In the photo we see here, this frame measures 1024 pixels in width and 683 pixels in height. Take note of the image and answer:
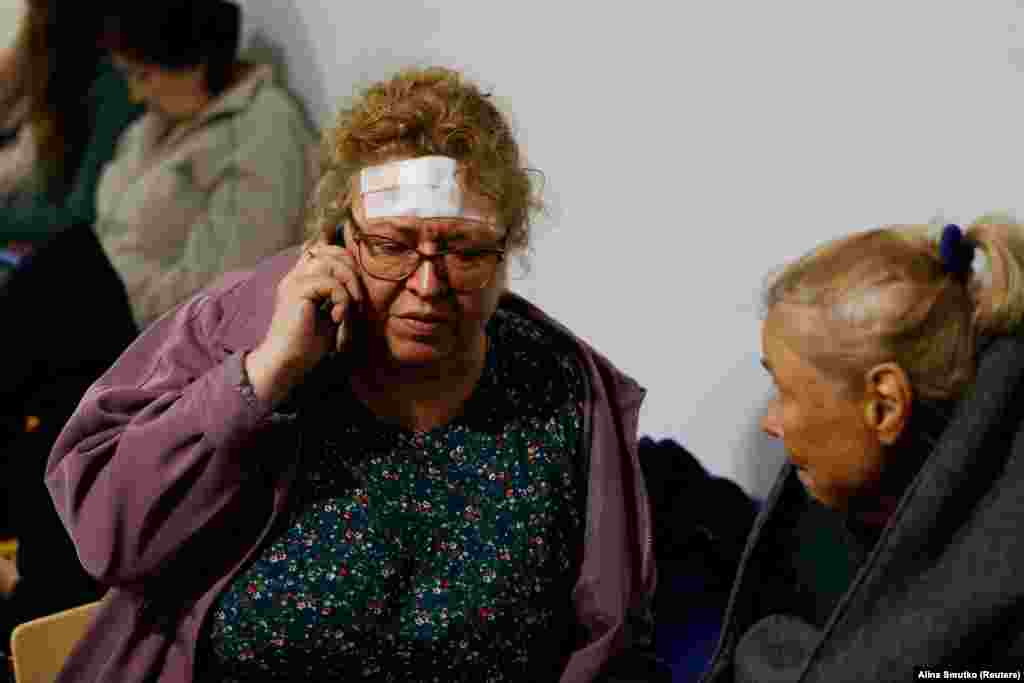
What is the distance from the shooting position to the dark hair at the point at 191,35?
3.12m

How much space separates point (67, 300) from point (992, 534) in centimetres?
185

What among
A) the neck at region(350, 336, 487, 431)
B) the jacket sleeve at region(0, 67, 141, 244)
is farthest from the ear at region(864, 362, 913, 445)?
the jacket sleeve at region(0, 67, 141, 244)

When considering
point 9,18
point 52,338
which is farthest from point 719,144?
point 9,18

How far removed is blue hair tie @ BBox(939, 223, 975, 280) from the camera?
43.7 inches

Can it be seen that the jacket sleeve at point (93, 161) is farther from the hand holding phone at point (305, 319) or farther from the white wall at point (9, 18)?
the hand holding phone at point (305, 319)

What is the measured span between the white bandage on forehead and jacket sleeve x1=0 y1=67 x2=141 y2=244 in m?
2.32

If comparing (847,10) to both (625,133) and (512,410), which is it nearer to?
(625,133)

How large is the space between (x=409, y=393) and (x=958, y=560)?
0.75 metres

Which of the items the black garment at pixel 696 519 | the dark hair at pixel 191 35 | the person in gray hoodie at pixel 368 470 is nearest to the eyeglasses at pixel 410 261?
the person in gray hoodie at pixel 368 470

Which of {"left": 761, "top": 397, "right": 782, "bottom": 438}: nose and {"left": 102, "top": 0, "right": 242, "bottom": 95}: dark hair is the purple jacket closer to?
{"left": 761, "top": 397, "right": 782, "bottom": 438}: nose

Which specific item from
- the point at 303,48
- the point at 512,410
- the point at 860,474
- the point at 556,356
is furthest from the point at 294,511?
the point at 303,48

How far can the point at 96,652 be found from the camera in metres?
1.51

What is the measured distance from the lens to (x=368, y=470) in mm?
1489

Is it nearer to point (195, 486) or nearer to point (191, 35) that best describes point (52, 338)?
point (195, 486)
